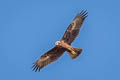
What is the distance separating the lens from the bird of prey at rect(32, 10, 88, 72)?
15570 millimetres

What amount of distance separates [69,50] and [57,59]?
107cm

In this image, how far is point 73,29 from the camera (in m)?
15.9

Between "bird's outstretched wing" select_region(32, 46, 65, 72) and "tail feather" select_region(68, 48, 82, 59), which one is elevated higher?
"bird's outstretched wing" select_region(32, 46, 65, 72)

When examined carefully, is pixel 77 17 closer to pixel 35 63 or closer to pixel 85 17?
pixel 85 17

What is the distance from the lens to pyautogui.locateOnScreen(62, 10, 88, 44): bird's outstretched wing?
15789 millimetres

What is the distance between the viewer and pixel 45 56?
16.1 meters

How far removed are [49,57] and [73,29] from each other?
7.30 feet

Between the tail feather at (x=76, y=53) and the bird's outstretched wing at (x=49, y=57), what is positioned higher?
the bird's outstretched wing at (x=49, y=57)

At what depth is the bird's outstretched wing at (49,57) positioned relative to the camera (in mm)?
16031

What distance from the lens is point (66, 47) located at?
1548cm

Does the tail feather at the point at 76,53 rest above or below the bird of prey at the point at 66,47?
below

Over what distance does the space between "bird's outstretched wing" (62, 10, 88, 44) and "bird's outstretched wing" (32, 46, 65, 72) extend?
715 mm

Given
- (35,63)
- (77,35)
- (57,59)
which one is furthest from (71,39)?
(35,63)

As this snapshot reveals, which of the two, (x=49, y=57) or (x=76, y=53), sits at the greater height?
(x=49, y=57)
